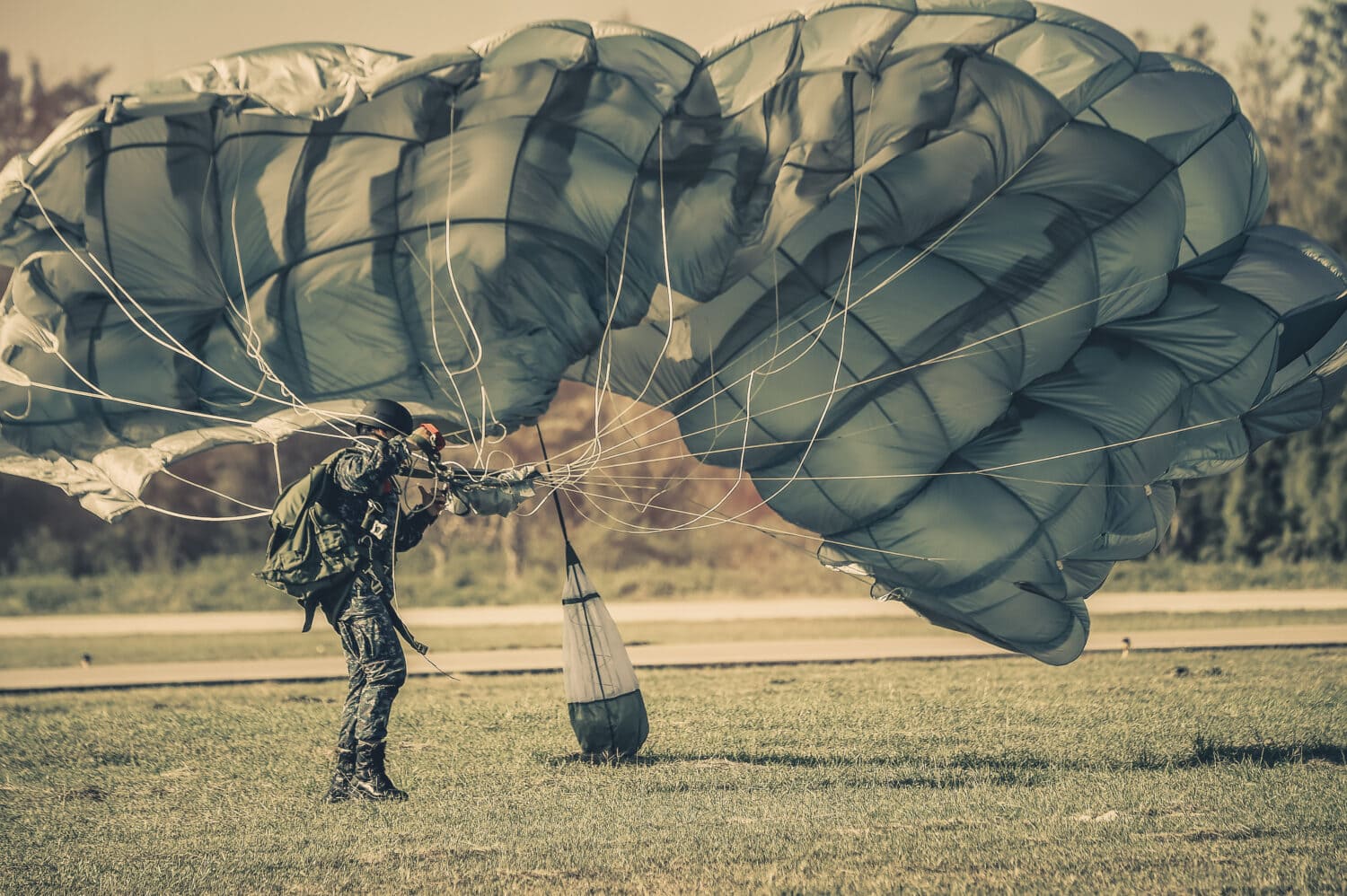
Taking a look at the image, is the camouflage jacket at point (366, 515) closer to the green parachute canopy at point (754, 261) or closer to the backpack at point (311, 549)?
the backpack at point (311, 549)

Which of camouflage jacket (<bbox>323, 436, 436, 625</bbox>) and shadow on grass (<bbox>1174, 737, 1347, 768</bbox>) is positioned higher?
camouflage jacket (<bbox>323, 436, 436, 625</bbox>)

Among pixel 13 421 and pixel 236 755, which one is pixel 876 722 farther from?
pixel 13 421

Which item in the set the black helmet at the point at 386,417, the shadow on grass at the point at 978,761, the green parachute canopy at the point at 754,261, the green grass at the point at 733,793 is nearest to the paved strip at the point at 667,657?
the green grass at the point at 733,793

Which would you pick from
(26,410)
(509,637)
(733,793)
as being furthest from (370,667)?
(509,637)

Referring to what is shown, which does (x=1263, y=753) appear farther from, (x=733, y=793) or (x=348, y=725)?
(x=348, y=725)

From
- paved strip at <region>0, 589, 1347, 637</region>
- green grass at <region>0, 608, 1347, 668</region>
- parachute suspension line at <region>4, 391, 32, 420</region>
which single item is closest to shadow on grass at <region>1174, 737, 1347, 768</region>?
parachute suspension line at <region>4, 391, 32, 420</region>

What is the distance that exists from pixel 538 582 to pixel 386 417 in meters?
14.2

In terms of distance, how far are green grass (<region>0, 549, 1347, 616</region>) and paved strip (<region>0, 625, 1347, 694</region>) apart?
583 centimetres

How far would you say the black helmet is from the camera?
259 inches

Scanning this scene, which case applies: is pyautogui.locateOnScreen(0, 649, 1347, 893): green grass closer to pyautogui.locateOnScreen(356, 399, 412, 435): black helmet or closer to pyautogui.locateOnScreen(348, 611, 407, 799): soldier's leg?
pyautogui.locateOnScreen(348, 611, 407, 799): soldier's leg

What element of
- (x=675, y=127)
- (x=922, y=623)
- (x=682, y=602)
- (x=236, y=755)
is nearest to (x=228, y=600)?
(x=682, y=602)

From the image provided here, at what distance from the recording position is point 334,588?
6574mm

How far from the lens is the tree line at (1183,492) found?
19.9 m

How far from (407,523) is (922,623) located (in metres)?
10.7
